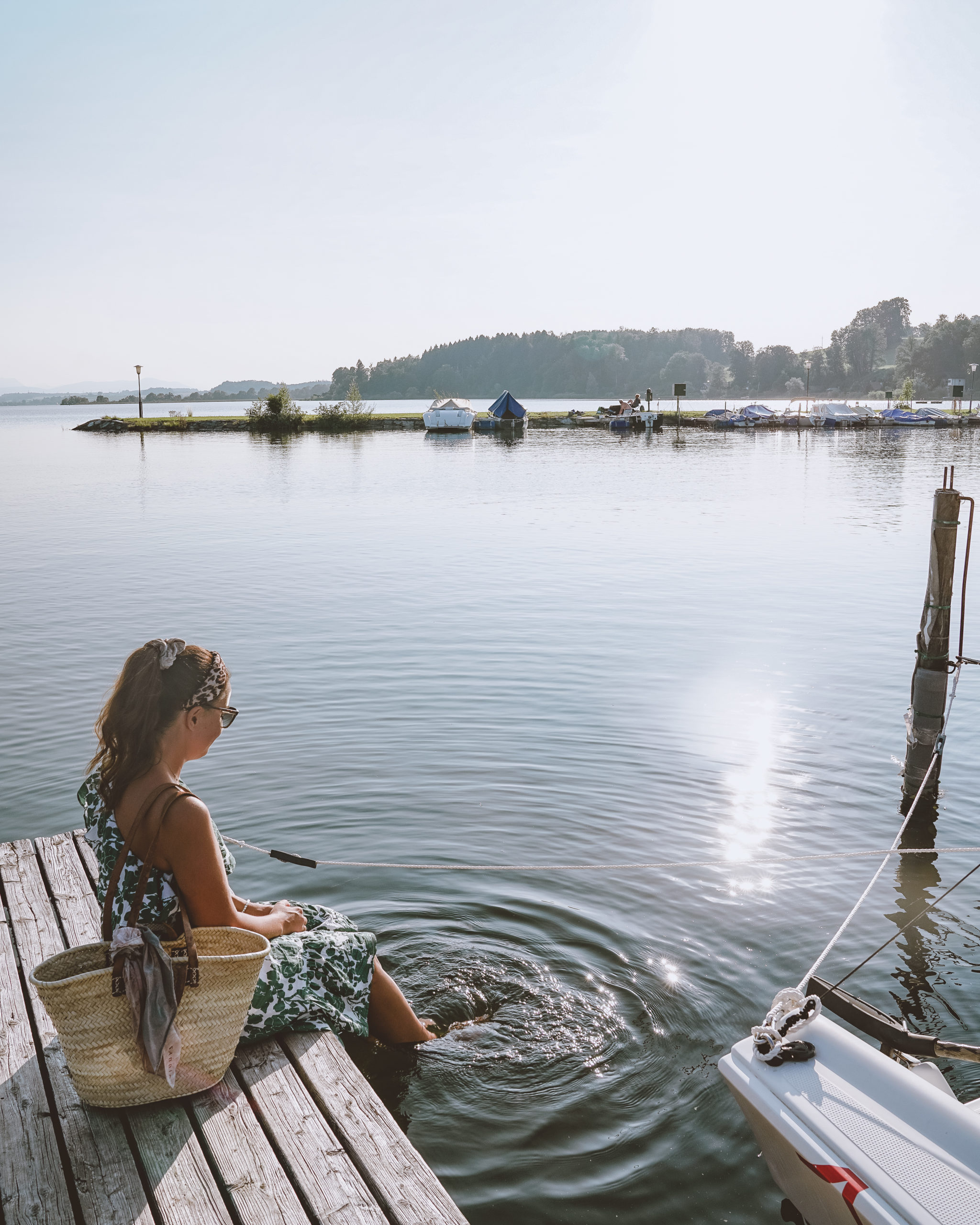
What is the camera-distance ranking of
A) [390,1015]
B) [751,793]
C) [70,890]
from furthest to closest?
[751,793], [70,890], [390,1015]

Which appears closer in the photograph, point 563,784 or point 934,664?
point 934,664

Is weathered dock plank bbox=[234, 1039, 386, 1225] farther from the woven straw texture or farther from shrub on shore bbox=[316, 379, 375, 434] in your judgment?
shrub on shore bbox=[316, 379, 375, 434]

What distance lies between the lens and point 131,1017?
3.25 meters

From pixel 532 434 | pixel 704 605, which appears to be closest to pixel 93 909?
pixel 704 605

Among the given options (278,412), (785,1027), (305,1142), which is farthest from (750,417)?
(305,1142)

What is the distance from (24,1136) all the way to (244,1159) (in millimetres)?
771

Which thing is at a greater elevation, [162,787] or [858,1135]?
Result: [162,787]

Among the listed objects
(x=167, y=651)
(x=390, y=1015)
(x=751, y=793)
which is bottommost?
(x=751, y=793)

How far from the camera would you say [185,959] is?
327 cm

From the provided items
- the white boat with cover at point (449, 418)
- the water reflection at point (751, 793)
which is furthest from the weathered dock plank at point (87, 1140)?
the white boat with cover at point (449, 418)

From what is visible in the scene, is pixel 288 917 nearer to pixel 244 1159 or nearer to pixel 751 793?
pixel 244 1159

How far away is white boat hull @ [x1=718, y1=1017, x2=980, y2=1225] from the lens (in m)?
2.90

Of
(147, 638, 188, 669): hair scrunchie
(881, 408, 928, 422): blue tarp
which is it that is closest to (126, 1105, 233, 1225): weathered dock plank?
(147, 638, 188, 669): hair scrunchie

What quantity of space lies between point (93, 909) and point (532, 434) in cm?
8664
